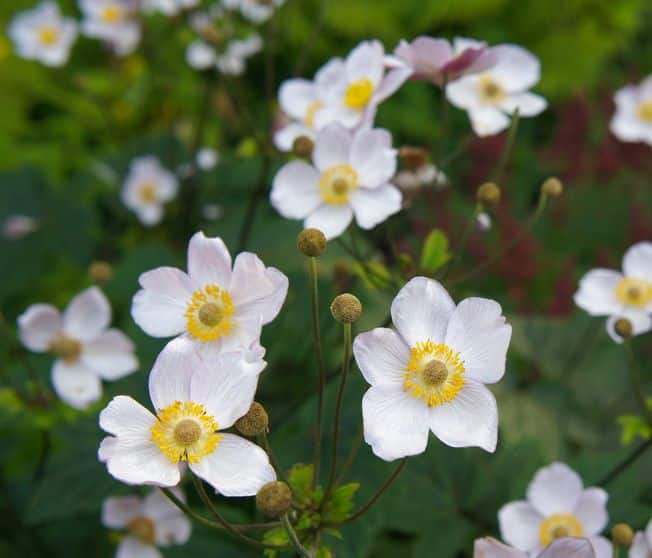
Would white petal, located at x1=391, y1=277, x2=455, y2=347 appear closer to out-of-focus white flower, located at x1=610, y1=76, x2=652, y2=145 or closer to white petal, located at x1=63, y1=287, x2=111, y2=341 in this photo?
white petal, located at x1=63, y1=287, x2=111, y2=341

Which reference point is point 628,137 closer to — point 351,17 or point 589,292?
point 589,292

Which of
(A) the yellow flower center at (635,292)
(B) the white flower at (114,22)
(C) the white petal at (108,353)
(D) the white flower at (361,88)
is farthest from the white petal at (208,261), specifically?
(B) the white flower at (114,22)

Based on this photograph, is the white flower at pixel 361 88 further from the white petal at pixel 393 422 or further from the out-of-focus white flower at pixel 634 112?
the out-of-focus white flower at pixel 634 112

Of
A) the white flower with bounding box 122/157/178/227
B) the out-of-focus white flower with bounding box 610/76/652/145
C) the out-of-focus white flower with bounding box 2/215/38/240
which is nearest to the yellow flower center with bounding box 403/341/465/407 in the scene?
the out-of-focus white flower with bounding box 610/76/652/145

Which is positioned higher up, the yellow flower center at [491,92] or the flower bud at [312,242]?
the flower bud at [312,242]

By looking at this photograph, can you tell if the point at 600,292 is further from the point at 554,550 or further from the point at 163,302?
the point at 163,302

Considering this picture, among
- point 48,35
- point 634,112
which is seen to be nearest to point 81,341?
point 48,35
